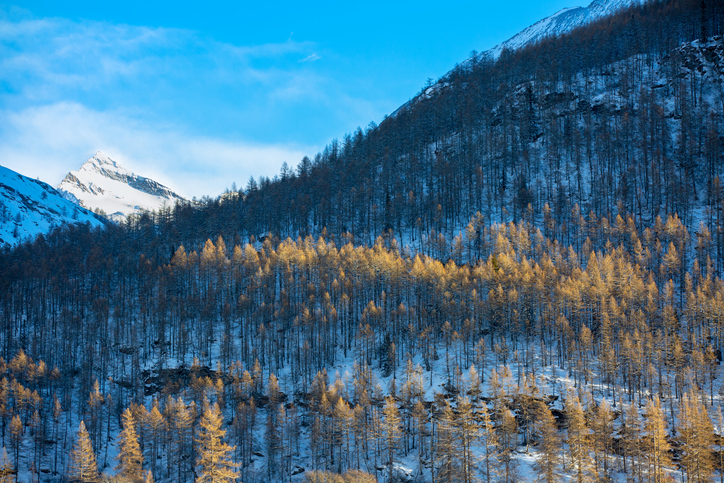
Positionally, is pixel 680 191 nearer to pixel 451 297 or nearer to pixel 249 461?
pixel 451 297

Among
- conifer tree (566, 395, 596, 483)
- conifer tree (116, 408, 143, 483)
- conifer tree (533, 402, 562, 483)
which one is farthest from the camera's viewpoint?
conifer tree (116, 408, 143, 483)

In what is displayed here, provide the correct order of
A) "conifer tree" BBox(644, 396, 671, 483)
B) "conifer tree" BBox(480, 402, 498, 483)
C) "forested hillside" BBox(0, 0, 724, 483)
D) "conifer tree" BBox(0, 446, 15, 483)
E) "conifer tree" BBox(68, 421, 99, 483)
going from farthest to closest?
"forested hillside" BBox(0, 0, 724, 483), "conifer tree" BBox(0, 446, 15, 483), "conifer tree" BBox(68, 421, 99, 483), "conifer tree" BBox(480, 402, 498, 483), "conifer tree" BBox(644, 396, 671, 483)

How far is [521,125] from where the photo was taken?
14838 cm

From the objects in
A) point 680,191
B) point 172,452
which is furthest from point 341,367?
point 680,191

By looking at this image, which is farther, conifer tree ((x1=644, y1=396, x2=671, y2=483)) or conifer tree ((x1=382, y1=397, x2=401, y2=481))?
conifer tree ((x1=382, y1=397, x2=401, y2=481))

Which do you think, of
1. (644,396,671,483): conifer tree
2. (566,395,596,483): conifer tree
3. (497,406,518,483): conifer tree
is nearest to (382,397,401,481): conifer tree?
(497,406,518,483): conifer tree

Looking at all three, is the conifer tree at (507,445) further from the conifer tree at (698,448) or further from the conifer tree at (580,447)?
the conifer tree at (698,448)

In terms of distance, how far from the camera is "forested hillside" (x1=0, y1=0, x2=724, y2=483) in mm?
59312

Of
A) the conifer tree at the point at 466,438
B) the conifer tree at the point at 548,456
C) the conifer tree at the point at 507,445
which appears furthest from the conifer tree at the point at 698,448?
the conifer tree at the point at 466,438

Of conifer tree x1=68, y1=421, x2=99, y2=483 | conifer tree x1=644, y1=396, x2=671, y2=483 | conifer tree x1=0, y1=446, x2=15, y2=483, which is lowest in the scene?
conifer tree x1=0, y1=446, x2=15, y2=483

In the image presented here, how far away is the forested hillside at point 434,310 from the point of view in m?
59.3

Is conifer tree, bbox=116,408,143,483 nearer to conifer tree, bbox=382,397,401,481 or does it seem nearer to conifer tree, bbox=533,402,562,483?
conifer tree, bbox=382,397,401,481

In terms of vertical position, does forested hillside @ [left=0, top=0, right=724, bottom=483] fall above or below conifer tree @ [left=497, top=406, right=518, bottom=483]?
above

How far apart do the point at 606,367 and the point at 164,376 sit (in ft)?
258
